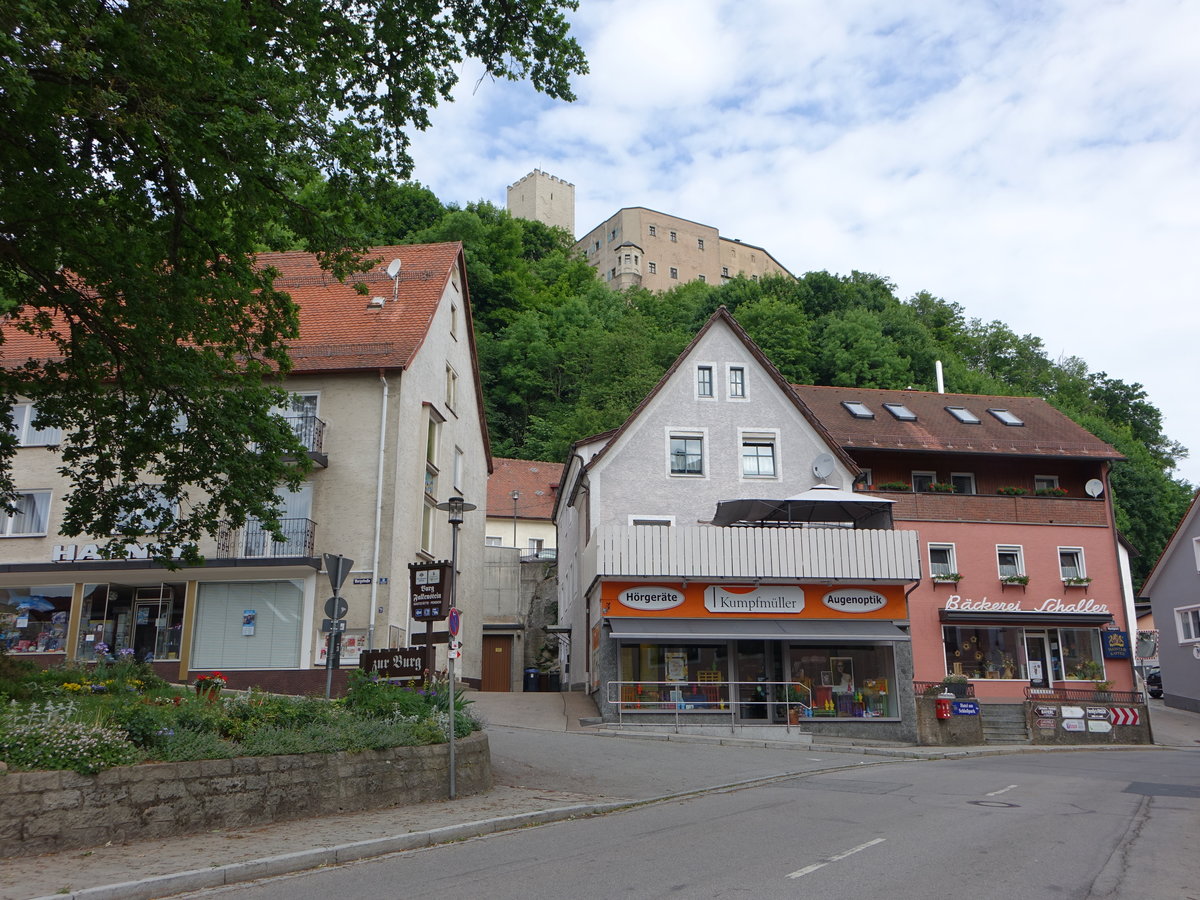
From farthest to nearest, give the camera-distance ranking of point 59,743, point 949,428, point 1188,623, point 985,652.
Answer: point 1188,623 < point 949,428 < point 985,652 < point 59,743

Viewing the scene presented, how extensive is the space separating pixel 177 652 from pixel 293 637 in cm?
313

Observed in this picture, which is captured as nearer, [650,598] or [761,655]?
[650,598]

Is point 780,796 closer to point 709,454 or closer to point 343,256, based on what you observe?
point 343,256

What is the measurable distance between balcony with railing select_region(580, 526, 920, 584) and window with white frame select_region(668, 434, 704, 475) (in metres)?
3.64

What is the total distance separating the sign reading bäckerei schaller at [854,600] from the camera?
28.2m

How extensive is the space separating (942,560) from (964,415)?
21.9ft

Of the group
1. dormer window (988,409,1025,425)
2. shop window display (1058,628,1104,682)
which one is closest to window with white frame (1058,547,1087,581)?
shop window display (1058,628,1104,682)

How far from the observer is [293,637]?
85.1ft

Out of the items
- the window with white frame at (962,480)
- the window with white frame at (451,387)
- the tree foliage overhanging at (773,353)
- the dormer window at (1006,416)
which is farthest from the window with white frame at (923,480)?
the tree foliage overhanging at (773,353)

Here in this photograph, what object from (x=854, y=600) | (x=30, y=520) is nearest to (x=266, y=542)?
(x=30, y=520)

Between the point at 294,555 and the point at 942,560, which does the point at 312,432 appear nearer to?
the point at 294,555

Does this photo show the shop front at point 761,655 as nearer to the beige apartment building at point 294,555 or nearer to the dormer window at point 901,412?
the beige apartment building at point 294,555

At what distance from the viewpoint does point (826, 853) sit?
977 centimetres

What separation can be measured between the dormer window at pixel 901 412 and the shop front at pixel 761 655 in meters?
11.1
